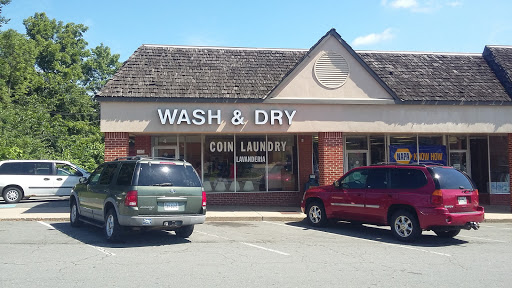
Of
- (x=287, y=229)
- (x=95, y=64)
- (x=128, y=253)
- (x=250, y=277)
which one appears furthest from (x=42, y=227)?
(x=95, y=64)

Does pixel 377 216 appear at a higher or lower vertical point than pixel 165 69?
lower

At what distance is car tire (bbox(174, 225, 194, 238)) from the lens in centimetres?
1029

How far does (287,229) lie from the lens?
12.2 metres

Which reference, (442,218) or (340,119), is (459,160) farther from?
(442,218)

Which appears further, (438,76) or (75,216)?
(438,76)

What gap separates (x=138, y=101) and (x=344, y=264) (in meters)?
9.07

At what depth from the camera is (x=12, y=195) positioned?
17.8 m

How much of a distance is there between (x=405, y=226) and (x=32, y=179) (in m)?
14.7

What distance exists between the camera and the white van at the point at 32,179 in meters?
17.8

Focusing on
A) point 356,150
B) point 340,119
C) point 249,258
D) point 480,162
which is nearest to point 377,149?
point 356,150

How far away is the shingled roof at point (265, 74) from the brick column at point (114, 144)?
1.21 metres

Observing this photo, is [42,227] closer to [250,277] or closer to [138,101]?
[138,101]

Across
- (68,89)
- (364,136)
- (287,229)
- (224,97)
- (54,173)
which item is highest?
(68,89)

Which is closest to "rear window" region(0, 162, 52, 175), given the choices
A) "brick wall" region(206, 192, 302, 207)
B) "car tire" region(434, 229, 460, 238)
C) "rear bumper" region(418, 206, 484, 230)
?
"brick wall" region(206, 192, 302, 207)
